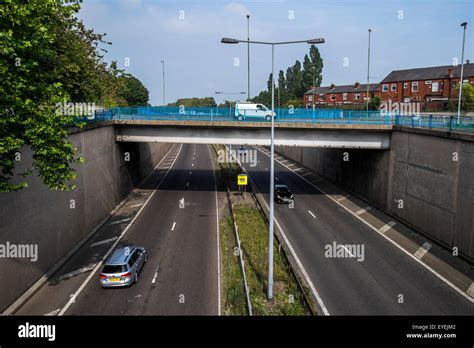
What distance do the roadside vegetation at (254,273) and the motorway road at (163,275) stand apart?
0.64 metres

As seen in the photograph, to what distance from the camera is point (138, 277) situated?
18.9 meters

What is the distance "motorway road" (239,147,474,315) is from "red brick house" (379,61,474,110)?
45.7 meters

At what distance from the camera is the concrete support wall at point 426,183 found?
20750 millimetres

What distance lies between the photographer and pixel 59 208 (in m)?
20.4

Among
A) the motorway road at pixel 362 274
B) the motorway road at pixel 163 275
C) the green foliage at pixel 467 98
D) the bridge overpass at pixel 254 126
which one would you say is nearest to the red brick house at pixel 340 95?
the green foliage at pixel 467 98

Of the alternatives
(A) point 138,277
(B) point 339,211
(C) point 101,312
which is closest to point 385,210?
(B) point 339,211

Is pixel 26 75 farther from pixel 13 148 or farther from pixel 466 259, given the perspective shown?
pixel 466 259

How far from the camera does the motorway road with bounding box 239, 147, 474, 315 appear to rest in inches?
623

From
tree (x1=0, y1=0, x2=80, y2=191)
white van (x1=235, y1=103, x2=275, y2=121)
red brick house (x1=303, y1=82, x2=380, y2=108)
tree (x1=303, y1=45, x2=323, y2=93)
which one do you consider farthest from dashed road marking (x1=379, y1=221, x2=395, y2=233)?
tree (x1=303, y1=45, x2=323, y2=93)

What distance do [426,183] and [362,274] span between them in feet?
30.2

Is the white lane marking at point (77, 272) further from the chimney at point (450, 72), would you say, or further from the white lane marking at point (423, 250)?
the chimney at point (450, 72)

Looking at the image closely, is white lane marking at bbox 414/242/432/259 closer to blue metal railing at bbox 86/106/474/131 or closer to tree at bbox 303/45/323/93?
blue metal railing at bbox 86/106/474/131

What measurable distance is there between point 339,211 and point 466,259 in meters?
11.1

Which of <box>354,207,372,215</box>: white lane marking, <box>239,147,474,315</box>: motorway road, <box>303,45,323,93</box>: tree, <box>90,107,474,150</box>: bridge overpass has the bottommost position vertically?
<box>239,147,474,315</box>: motorway road
